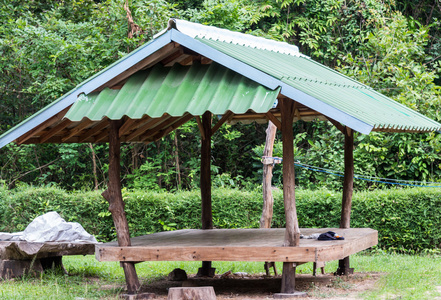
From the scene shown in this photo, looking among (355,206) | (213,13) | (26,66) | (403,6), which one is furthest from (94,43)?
(403,6)

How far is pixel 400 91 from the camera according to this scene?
1463 cm

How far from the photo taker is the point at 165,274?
Result: 10562mm

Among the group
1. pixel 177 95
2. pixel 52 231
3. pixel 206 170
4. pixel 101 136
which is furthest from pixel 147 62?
pixel 52 231

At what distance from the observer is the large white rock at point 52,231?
9.91 metres

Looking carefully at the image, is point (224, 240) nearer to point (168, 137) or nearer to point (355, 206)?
point (355, 206)

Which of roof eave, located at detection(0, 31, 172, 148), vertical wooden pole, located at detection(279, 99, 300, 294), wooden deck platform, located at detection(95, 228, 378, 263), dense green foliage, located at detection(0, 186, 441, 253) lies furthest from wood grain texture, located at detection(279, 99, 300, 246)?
dense green foliage, located at detection(0, 186, 441, 253)

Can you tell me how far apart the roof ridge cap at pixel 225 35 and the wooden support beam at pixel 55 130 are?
2.02m

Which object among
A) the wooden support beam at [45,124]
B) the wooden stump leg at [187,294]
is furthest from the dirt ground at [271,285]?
the wooden support beam at [45,124]

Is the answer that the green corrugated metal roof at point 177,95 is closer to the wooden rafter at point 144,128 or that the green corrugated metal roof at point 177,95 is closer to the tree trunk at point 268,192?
the wooden rafter at point 144,128

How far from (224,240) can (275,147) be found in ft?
26.9

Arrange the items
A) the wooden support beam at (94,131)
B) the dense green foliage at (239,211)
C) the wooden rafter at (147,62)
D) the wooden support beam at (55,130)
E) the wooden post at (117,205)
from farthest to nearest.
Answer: the dense green foliage at (239,211) < the wooden support beam at (94,131) < the wooden support beam at (55,130) < the wooden post at (117,205) < the wooden rafter at (147,62)

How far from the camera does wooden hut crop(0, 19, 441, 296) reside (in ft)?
22.6

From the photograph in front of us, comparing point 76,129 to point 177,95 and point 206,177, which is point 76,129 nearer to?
point 177,95

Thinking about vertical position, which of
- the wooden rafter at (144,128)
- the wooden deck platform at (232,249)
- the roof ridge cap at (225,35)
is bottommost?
the wooden deck platform at (232,249)
